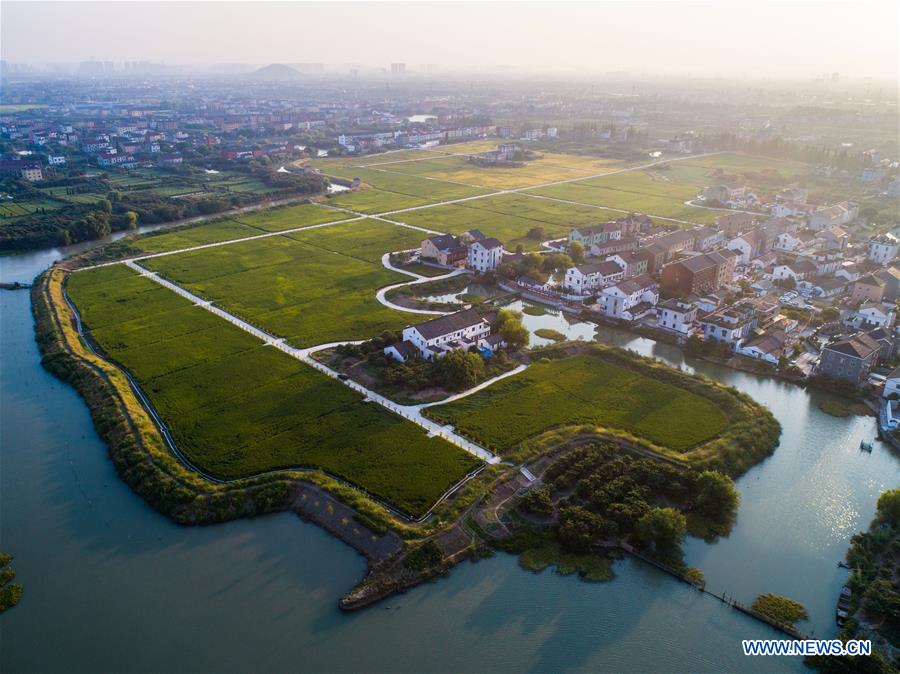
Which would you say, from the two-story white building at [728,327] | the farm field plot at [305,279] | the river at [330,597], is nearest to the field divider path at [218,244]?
the farm field plot at [305,279]

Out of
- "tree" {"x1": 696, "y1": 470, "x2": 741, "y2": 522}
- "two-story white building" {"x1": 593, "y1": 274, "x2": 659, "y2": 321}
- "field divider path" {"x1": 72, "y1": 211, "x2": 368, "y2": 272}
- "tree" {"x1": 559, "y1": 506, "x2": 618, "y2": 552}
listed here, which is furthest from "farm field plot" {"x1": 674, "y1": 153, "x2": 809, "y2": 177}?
"tree" {"x1": 559, "y1": 506, "x2": 618, "y2": 552}

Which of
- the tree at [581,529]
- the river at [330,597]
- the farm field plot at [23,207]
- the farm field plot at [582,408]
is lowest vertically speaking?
the river at [330,597]

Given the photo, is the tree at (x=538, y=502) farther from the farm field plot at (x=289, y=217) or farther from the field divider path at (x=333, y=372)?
the farm field plot at (x=289, y=217)

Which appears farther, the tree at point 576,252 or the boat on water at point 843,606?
the tree at point 576,252

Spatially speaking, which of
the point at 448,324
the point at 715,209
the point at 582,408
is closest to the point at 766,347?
the point at 582,408

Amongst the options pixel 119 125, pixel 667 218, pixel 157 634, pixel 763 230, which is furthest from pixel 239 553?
pixel 119 125

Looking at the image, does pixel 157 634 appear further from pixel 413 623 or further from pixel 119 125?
pixel 119 125

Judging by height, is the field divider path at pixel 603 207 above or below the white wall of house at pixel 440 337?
above
